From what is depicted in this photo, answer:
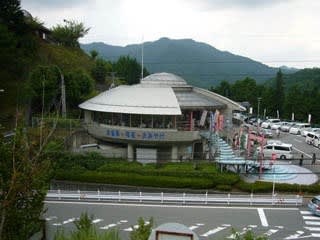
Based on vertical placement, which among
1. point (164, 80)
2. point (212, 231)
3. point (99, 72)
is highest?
point (99, 72)

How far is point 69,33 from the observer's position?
218 ft

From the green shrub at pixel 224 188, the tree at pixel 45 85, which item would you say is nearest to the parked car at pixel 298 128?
the green shrub at pixel 224 188

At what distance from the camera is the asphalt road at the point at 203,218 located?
66.5 ft

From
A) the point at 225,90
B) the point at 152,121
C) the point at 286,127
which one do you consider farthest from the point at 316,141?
the point at 225,90

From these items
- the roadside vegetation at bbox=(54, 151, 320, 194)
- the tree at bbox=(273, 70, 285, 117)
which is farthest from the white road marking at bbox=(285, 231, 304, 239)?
the tree at bbox=(273, 70, 285, 117)

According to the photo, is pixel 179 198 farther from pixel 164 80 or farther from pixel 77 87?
pixel 77 87

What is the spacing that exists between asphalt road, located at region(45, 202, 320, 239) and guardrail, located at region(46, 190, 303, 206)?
24.3 inches

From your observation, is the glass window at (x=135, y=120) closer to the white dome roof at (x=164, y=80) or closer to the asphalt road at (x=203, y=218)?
the white dome roof at (x=164, y=80)

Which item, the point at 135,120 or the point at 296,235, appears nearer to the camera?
the point at 296,235

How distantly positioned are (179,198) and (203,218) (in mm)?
2892

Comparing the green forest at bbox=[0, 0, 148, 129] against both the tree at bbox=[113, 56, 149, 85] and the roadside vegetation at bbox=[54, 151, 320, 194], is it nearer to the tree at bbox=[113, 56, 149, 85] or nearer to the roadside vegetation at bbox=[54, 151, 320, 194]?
the roadside vegetation at bbox=[54, 151, 320, 194]

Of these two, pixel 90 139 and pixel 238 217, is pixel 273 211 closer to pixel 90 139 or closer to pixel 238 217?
pixel 238 217

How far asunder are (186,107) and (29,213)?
2660 centimetres

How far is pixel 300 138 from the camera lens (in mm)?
51750
